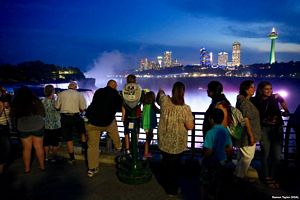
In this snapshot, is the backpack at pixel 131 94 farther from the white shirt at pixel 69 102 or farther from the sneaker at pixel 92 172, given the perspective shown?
the sneaker at pixel 92 172

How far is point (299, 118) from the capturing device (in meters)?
5.29

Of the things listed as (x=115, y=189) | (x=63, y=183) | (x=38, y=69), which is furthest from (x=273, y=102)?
(x=38, y=69)

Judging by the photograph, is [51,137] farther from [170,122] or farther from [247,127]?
[247,127]

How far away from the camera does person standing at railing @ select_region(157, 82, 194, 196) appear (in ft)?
15.7

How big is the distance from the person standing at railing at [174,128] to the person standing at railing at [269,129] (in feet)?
4.71

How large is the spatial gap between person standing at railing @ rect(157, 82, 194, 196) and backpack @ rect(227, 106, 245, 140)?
2.30 ft

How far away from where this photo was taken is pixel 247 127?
15.9 feet

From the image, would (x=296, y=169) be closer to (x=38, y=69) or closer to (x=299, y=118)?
(x=299, y=118)

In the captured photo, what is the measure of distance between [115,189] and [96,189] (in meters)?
0.35

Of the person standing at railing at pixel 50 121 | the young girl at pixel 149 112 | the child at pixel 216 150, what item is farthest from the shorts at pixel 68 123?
the child at pixel 216 150

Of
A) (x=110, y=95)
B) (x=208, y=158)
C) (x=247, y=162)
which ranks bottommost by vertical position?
(x=247, y=162)

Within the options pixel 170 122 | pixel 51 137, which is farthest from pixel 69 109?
pixel 170 122

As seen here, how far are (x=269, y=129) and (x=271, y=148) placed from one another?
0.39m

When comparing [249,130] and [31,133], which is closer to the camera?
[249,130]
